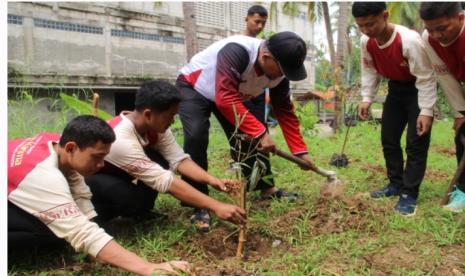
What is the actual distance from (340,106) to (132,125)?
7.44 metres

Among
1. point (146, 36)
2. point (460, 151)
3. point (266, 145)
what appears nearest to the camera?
point (266, 145)

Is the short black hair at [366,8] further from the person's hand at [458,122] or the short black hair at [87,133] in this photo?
the short black hair at [87,133]

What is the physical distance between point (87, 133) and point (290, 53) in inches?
50.0

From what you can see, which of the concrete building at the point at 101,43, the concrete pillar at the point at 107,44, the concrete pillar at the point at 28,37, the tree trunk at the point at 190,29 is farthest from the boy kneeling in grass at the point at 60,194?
the concrete pillar at the point at 107,44

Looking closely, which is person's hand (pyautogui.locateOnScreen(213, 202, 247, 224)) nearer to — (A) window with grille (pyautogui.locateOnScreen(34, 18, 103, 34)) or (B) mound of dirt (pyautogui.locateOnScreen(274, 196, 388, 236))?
(B) mound of dirt (pyautogui.locateOnScreen(274, 196, 388, 236))

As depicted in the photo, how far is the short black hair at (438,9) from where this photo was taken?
2504 mm

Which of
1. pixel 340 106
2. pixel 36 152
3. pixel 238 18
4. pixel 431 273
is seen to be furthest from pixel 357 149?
pixel 238 18

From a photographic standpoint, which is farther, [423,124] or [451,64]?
[423,124]

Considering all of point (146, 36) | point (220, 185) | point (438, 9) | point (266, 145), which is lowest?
point (220, 185)

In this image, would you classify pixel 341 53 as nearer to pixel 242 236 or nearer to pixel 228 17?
pixel 242 236

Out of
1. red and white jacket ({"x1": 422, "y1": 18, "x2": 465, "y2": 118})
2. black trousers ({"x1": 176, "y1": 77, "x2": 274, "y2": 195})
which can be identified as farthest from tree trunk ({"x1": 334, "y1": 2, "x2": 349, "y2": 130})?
black trousers ({"x1": 176, "y1": 77, "x2": 274, "y2": 195})

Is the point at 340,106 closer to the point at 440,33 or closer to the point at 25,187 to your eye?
the point at 440,33

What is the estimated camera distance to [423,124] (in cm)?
298

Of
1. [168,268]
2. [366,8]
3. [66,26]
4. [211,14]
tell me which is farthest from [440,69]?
[211,14]
